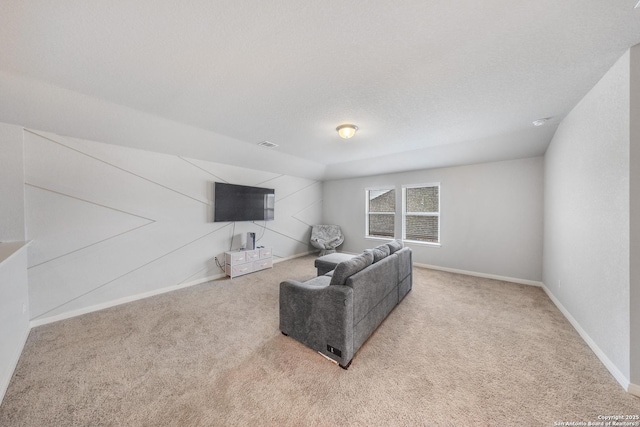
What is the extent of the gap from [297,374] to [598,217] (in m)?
3.03

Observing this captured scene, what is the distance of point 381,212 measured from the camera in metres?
5.68

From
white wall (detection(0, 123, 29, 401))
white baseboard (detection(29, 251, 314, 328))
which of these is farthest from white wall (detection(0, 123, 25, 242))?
white baseboard (detection(29, 251, 314, 328))

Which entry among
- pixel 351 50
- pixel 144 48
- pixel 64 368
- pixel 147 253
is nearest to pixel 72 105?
pixel 144 48

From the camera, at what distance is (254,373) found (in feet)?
5.81

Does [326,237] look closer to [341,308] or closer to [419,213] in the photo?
[419,213]

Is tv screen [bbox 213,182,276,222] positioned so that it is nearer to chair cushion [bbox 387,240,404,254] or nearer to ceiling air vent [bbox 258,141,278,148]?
ceiling air vent [bbox 258,141,278,148]

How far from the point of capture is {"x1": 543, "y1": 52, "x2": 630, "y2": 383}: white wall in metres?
1.62

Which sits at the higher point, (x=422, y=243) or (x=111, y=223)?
(x=111, y=223)

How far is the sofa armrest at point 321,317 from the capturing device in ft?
5.93

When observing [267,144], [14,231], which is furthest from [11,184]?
[267,144]

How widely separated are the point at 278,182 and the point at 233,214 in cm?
147

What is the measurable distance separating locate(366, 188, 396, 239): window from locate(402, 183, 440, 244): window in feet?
1.01

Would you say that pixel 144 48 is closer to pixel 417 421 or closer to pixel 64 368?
pixel 64 368

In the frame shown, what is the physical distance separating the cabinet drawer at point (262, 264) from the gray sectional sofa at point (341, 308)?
2395 mm
